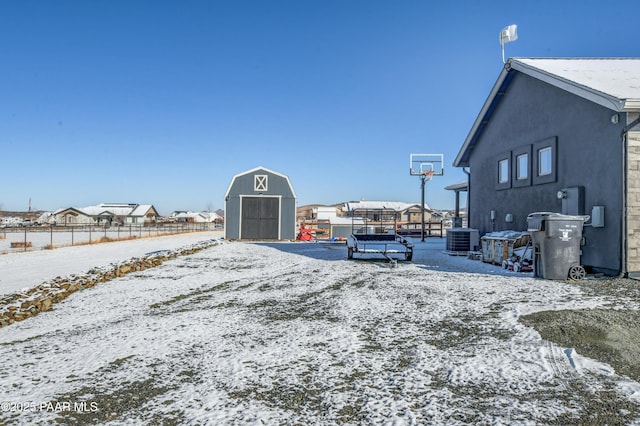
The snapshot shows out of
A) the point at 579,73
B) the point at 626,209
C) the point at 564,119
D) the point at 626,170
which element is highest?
the point at 579,73

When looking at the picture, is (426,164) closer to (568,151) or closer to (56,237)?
(568,151)

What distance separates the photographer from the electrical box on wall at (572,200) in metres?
9.66

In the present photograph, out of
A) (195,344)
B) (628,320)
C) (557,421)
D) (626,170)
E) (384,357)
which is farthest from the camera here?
(626,170)

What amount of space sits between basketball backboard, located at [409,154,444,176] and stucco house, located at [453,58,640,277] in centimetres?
794

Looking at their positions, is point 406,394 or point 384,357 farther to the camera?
point 384,357

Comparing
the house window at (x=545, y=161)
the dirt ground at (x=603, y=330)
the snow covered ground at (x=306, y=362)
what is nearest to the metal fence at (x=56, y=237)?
the snow covered ground at (x=306, y=362)

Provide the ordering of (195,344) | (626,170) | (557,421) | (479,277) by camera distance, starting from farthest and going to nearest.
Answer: (479,277)
(626,170)
(195,344)
(557,421)

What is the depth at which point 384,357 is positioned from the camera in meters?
3.92

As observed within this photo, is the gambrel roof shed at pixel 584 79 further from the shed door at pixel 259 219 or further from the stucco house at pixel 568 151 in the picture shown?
the shed door at pixel 259 219

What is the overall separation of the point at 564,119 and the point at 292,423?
36.3 feet

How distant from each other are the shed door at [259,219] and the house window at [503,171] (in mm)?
13552

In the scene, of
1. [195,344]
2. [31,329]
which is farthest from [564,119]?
[31,329]

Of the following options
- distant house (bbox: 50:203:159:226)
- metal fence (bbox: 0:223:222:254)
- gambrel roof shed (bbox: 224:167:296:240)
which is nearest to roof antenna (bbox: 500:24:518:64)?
gambrel roof shed (bbox: 224:167:296:240)

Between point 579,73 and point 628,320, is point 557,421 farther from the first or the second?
point 579,73
